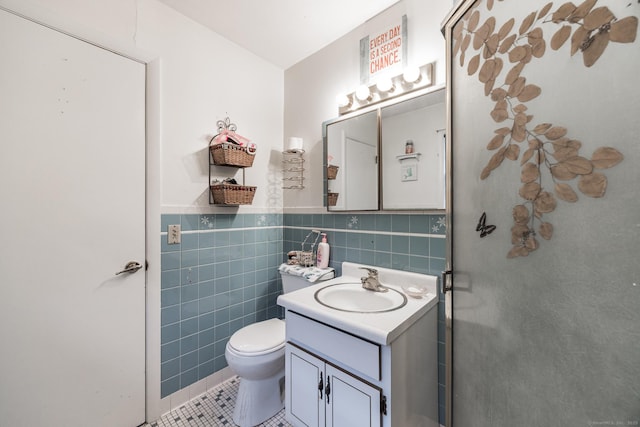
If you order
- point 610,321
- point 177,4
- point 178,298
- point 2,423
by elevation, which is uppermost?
point 177,4

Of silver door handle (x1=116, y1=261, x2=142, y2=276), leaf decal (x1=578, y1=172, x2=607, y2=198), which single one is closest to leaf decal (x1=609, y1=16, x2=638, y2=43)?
leaf decal (x1=578, y1=172, x2=607, y2=198)

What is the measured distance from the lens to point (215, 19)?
160 centimetres

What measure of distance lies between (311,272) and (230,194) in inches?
29.4

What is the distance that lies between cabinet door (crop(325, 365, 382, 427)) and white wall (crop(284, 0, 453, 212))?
3.63 feet

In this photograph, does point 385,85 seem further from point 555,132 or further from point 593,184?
point 593,184

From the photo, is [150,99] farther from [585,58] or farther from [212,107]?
[585,58]

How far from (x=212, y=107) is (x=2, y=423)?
6.06 ft

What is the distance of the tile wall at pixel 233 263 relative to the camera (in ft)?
4.62

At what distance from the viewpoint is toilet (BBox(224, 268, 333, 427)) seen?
135 centimetres

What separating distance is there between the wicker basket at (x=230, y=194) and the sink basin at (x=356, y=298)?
81cm

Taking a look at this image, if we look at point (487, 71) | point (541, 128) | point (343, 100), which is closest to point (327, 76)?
point (343, 100)

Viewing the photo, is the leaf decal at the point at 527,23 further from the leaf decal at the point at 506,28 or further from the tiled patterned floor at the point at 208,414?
the tiled patterned floor at the point at 208,414

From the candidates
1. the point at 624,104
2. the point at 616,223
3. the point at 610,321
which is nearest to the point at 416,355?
the point at 610,321

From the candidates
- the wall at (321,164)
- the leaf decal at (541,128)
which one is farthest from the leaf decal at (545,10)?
the wall at (321,164)
